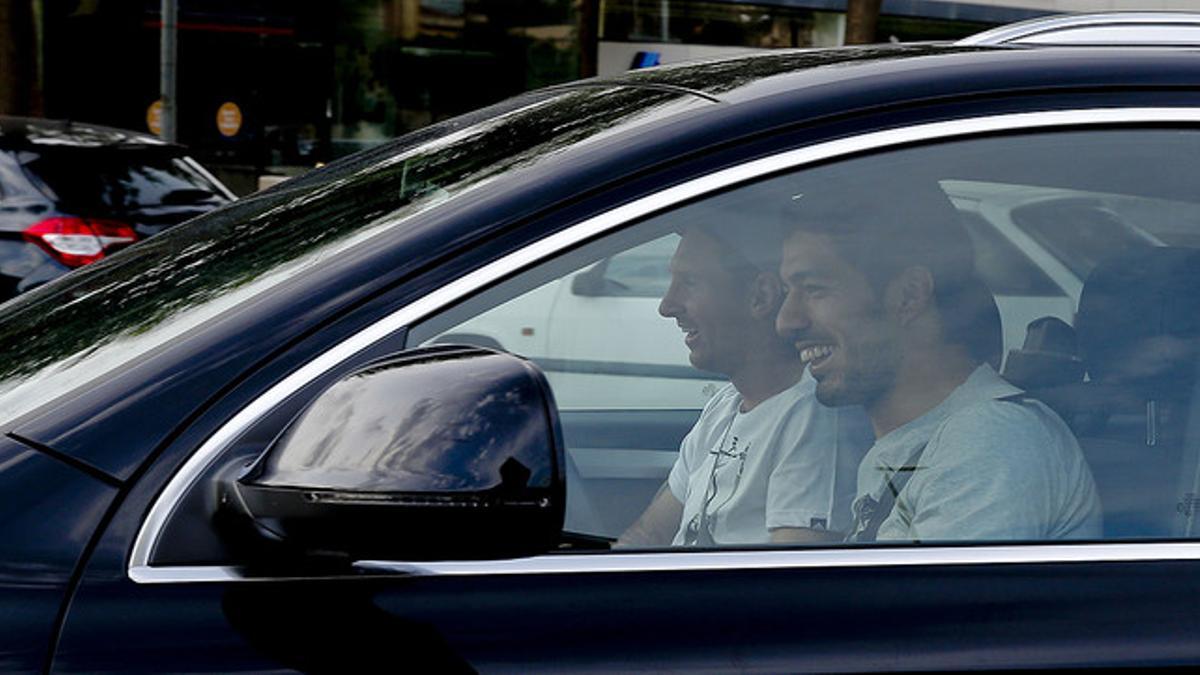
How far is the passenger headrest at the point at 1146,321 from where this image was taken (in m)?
2.17

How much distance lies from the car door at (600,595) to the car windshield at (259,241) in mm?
190

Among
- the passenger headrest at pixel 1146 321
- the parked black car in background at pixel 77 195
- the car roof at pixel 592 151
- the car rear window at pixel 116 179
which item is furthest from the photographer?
the car rear window at pixel 116 179

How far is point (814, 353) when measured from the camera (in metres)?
2.18

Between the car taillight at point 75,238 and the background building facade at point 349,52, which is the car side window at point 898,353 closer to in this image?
the car taillight at point 75,238

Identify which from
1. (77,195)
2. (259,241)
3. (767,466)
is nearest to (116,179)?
(77,195)

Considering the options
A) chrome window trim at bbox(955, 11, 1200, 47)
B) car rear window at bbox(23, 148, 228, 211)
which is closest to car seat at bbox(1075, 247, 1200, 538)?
chrome window trim at bbox(955, 11, 1200, 47)

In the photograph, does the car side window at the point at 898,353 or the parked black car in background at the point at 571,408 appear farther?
the car side window at the point at 898,353

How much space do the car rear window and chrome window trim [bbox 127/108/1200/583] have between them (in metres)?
7.24

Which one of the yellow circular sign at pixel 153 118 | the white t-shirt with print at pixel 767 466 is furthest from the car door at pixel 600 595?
the yellow circular sign at pixel 153 118

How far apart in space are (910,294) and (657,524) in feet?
1.36

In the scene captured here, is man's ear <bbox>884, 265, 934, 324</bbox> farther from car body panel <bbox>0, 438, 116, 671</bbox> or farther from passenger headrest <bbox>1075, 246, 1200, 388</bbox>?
car body panel <bbox>0, 438, 116, 671</bbox>

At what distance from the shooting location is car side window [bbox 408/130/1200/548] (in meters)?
2.07

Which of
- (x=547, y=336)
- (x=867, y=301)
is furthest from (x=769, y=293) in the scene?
(x=547, y=336)

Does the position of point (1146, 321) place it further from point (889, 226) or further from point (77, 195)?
point (77, 195)
